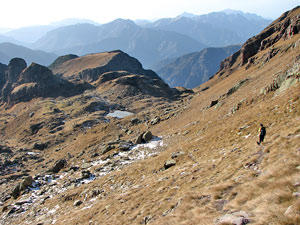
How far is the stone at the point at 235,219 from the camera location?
26.3 feet

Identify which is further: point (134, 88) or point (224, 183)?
point (134, 88)

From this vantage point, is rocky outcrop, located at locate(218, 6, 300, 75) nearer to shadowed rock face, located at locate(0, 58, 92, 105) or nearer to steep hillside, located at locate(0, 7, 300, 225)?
steep hillside, located at locate(0, 7, 300, 225)

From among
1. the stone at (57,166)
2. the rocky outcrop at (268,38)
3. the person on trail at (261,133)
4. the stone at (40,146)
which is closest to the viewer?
the person on trail at (261,133)

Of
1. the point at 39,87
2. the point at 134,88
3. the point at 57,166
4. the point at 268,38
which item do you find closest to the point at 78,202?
the point at 57,166

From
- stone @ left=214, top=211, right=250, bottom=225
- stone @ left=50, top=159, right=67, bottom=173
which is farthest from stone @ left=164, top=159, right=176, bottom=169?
stone @ left=50, top=159, right=67, bottom=173

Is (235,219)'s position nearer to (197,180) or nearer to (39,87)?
(197,180)

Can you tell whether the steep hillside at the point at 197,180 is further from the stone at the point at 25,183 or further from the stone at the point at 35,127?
the stone at the point at 35,127

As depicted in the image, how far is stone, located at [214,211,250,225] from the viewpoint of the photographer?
8023 millimetres

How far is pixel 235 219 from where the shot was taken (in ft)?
27.3

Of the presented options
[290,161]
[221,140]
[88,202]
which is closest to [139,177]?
[88,202]

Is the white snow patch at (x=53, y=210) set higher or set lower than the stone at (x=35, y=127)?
higher

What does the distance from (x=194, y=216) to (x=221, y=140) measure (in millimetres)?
15420

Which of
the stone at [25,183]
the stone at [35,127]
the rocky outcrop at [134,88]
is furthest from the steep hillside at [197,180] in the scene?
the rocky outcrop at [134,88]

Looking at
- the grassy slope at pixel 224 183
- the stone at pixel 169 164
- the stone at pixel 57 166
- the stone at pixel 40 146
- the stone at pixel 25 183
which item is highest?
the grassy slope at pixel 224 183
